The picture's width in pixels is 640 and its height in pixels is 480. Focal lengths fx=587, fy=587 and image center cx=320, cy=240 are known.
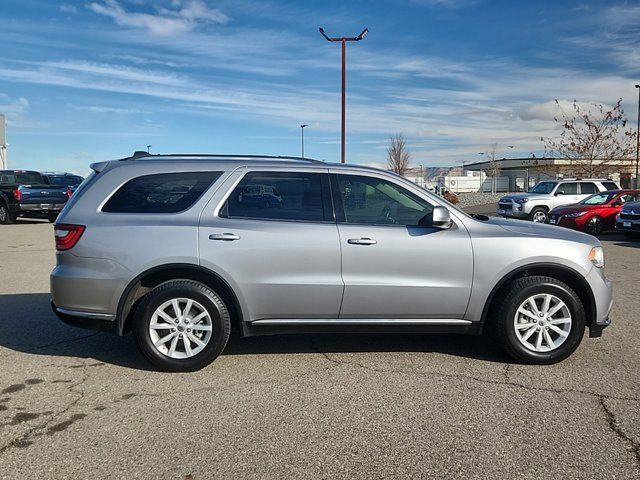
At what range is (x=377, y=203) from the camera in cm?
495

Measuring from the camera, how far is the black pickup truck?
19281mm

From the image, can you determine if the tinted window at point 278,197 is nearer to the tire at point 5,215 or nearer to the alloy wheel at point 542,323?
the alloy wheel at point 542,323

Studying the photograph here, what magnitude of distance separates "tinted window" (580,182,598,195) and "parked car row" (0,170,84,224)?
58.6 ft

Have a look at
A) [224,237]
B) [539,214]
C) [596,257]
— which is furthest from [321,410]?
[539,214]

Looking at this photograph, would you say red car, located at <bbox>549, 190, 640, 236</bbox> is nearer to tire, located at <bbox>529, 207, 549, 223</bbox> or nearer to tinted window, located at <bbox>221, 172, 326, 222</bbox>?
tire, located at <bbox>529, 207, 549, 223</bbox>

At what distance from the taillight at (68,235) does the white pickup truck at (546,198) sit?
59.7 ft

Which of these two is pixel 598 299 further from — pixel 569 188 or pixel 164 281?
pixel 569 188

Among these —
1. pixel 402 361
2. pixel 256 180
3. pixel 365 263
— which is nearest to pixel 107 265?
pixel 256 180

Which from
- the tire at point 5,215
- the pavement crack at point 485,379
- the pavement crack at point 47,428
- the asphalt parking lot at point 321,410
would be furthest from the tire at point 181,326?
the tire at point 5,215

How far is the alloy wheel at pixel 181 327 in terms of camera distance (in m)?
4.69

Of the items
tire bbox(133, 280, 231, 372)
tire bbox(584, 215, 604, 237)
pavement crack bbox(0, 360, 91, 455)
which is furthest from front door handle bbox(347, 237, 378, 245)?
tire bbox(584, 215, 604, 237)

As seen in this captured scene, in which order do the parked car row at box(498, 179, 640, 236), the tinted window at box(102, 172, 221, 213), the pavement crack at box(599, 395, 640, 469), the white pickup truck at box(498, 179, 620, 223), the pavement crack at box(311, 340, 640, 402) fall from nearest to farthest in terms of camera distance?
the pavement crack at box(599, 395, 640, 469) < the pavement crack at box(311, 340, 640, 402) < the tinted window at box(102, 172, 221, 213) < the parked car row at box(498, 179, 640, 236) < the white pickup truck at box(498, 179, 620, 223)

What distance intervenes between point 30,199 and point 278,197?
56.0 feet

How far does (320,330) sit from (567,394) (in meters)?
1.92
